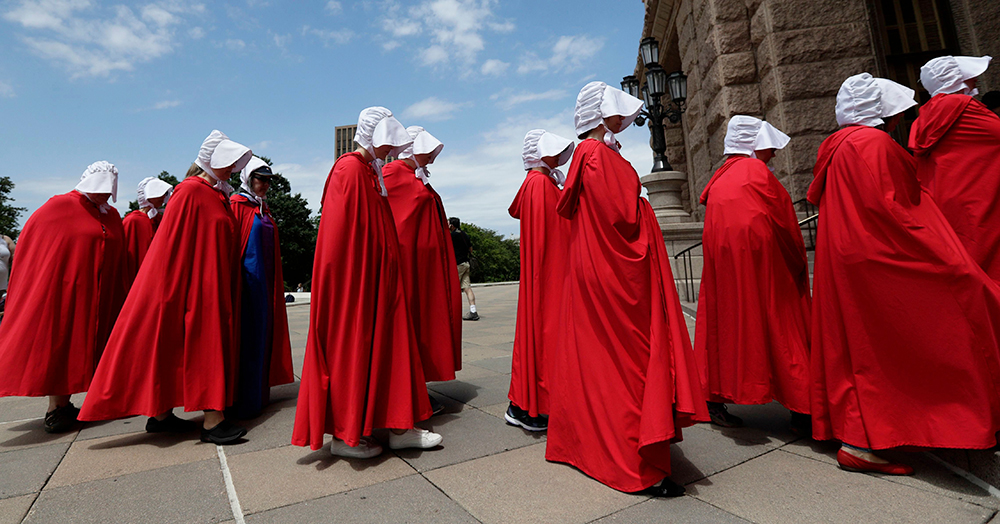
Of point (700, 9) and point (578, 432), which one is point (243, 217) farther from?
point (700, 9)

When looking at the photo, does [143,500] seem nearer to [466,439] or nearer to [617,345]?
[466,439]

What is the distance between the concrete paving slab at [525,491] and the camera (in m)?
2.07

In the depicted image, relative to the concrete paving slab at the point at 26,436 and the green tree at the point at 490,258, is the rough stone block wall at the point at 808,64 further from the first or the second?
the green tree at the point at 490,258

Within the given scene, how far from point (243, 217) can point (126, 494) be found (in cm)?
220

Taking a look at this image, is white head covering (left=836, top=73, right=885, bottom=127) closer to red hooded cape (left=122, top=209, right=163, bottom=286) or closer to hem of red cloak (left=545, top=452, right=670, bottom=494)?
hem of red cloak (left=545, top=452, right=670, bottom=494)

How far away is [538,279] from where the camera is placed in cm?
351

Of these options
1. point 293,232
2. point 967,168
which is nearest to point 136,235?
point 967,168

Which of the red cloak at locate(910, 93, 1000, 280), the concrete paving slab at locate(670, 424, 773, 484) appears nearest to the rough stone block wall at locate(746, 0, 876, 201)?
the red cloak at locate(910, 93, 1000, 280)

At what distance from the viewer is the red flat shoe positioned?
238 cm

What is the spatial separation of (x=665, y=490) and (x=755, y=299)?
1.52m

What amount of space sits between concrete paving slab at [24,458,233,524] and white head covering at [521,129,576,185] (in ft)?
8.86

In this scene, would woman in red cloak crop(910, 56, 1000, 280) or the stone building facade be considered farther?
the stone building facade

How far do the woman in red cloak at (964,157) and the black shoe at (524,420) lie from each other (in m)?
3.05

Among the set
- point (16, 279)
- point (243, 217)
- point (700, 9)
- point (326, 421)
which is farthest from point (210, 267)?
point (700, 9)
